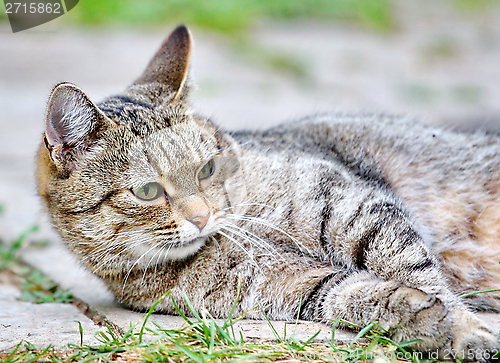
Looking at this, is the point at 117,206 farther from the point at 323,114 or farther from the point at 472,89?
the point at 472,89

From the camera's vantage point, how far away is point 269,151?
3.06m

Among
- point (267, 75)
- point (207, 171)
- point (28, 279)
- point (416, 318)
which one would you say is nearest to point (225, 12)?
point (267, 75)

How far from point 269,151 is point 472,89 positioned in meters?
5.84

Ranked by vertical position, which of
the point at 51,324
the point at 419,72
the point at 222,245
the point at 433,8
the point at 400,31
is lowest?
the point at 51,324

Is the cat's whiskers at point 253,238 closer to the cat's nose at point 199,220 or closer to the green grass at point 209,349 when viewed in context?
the cat's nose at point 199,220

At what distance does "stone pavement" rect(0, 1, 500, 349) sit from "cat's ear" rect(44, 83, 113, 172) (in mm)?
1422

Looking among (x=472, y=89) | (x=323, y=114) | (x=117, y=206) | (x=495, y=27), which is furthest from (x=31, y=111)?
(x=495, y=27)

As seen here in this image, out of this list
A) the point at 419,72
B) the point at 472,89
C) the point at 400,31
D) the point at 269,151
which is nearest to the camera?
the point at 269,151

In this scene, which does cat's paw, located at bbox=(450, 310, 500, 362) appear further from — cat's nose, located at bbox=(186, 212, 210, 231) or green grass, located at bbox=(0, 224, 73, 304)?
green grass, located at bbox=(0, 224, 73, 304)

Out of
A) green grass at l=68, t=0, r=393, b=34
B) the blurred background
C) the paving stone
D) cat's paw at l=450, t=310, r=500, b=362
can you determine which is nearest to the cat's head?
the paving stone

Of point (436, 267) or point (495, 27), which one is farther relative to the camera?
point (495, 27)

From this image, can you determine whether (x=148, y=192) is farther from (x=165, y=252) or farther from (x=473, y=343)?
(x=473, y=343)

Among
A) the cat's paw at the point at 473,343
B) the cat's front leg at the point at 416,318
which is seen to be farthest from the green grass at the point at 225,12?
the cat's paw at the point at 473,343

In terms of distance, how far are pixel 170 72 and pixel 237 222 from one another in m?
0.99
